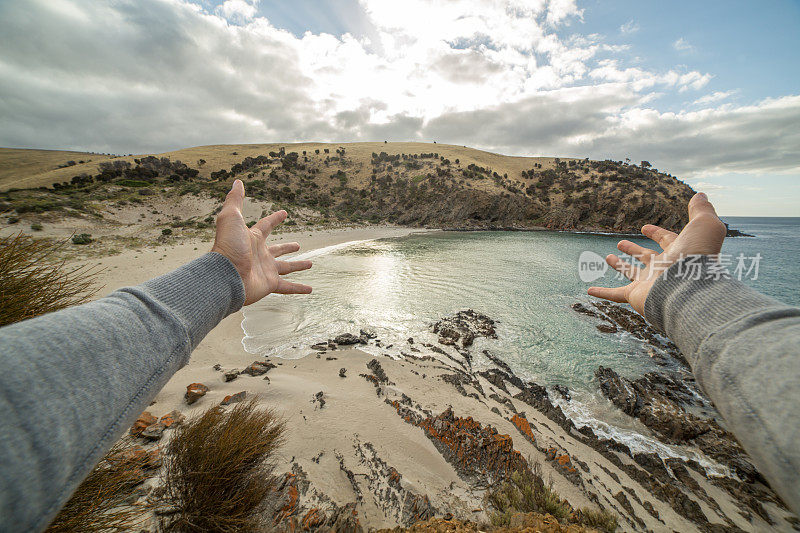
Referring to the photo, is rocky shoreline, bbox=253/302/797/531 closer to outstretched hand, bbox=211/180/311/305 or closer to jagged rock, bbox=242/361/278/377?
jagged rock, bbox=242/361/278/377

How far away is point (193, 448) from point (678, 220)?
204 ft

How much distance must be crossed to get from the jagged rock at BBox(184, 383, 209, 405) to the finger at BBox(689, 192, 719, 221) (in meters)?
5.88

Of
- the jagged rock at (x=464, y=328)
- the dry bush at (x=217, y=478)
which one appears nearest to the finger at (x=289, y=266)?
the dry bush at (x=217, y=478)

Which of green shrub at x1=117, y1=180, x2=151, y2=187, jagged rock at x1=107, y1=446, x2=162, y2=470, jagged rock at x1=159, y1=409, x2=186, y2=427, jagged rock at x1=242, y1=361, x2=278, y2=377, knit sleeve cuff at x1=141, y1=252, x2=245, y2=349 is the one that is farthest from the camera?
green shrub at x1=117, y1=180, x2=151, y2=187

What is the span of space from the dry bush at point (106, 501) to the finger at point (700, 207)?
4.48 m

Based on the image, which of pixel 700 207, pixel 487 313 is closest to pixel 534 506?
pixel 700 207

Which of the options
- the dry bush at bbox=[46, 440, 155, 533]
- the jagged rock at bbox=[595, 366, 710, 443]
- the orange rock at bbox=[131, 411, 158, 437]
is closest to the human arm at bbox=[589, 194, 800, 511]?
the dry bush at bbox=[46, 440, 155, 533]

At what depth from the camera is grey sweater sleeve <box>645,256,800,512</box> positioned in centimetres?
103

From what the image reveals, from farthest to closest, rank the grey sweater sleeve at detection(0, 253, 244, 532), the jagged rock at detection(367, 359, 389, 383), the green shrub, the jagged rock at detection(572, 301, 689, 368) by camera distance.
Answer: the green shrub < the jagged rock at detection(572, 301, 689, 368) < the jagged rock at detection(367, 359, 389, 383) < the grey sweater sleeve at detection(0, 253, 244, 532)

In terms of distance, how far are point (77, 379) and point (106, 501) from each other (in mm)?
1911

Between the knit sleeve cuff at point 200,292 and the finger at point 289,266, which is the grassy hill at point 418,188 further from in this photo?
the knit sleeve cuff at point 200,292

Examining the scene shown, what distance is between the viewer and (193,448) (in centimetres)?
236

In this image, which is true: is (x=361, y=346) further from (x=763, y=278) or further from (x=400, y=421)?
(x=763, y=278)

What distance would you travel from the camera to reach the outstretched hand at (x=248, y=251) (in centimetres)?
207
